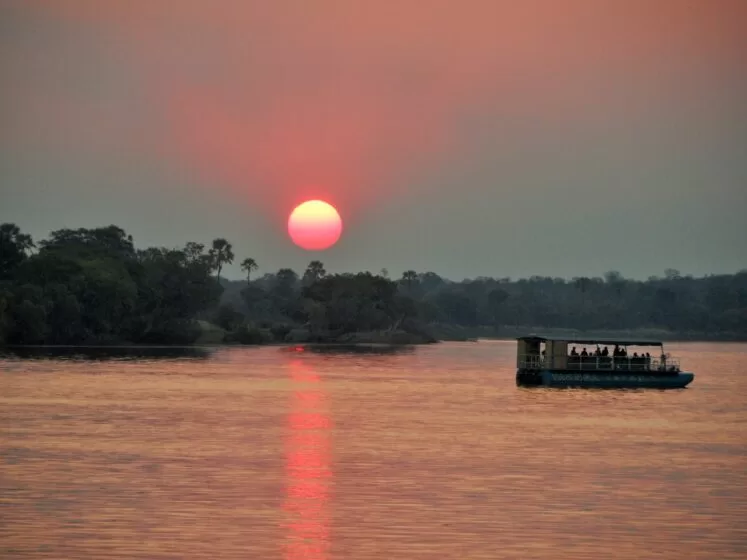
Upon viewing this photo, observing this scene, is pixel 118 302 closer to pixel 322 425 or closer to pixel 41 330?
pixel 41 330

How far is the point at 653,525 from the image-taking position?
34094 mm

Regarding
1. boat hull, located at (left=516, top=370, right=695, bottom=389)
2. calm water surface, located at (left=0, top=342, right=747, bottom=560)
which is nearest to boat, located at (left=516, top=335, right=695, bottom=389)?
boat hull, located at (left=516, top=370, right=695, bottom=389)

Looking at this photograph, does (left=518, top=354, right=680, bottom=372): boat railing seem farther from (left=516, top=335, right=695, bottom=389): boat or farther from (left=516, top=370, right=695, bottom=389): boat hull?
(left=516, top=370, right=695, bottom=389): boat hull

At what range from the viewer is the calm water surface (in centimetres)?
3112

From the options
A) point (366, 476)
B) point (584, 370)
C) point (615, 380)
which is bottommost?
point (366, 476)

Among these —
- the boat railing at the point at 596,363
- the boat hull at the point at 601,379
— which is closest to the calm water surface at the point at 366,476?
the boat hull at the point at 601,379

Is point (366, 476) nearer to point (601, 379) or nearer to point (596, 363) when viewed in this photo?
point (601, 379)

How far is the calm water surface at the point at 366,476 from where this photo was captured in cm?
3112

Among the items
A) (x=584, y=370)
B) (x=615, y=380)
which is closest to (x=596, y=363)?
(x=615, y=380)

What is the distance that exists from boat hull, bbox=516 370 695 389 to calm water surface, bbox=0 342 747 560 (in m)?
10.7

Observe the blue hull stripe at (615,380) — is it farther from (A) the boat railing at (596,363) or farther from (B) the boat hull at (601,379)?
(A) the boat railing at (596,363)

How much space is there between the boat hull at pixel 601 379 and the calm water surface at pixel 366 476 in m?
10.7

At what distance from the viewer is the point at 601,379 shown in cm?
9962

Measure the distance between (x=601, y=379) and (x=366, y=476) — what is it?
60.1m
